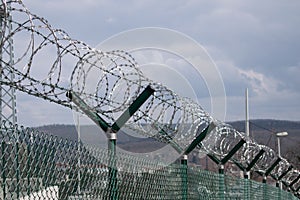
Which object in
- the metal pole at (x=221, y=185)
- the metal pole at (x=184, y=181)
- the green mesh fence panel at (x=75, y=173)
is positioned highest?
the metal pole at (x=221, y=185)

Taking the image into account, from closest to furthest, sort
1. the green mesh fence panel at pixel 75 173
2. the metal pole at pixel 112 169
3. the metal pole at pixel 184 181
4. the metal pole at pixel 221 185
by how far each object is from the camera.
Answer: the green mesh fence panel at pixel 75 173, the metal pole at pixel 112 169, the metal pole at pixel 184 181, the metal pole at pixel 221 185

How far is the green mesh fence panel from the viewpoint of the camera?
4.01 metres

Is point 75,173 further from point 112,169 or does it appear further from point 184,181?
point 184,181

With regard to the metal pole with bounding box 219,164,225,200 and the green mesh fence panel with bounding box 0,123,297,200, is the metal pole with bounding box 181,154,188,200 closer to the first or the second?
the green mesh fence panel with bounding box 0,123,297,200

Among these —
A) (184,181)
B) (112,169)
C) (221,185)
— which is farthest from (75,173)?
(221,185)

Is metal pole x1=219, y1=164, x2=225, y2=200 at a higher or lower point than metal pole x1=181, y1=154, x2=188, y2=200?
higher

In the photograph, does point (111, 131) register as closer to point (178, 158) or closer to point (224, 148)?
point (178, 158)

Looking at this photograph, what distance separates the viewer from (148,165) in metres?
6.96

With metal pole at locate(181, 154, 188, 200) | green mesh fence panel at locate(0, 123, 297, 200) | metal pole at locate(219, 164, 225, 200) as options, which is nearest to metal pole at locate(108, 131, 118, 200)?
green mesh fence panel at locate(0, 123, 297, 200)

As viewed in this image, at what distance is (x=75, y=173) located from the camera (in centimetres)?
509

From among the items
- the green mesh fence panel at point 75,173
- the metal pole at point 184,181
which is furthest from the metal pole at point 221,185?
the metal pole at point 184,181

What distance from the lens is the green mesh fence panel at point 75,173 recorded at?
4008 millimetres

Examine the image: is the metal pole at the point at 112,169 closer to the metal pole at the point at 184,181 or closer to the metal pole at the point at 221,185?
the metal pole at the point at 184,181

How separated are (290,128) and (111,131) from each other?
259ft
